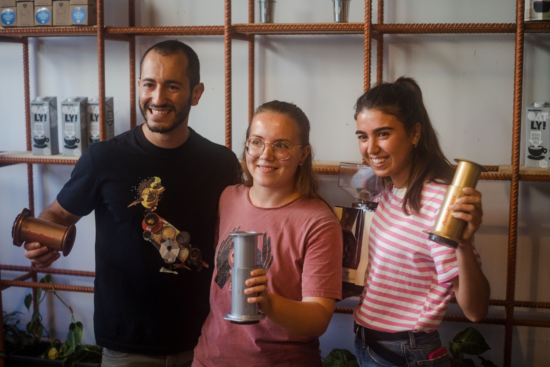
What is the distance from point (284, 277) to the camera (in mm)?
1189

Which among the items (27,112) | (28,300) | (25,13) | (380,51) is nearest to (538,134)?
(380,51)

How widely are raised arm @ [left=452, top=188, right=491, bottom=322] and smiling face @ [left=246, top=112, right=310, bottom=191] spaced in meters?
0.40

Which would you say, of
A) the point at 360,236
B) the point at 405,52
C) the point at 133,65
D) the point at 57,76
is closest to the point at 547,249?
the point at 405,52

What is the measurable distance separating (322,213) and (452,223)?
31cm

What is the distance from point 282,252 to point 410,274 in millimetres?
302

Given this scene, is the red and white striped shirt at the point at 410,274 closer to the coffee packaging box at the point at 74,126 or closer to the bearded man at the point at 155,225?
the bearded man at the point at 155,225

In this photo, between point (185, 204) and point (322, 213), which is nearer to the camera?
point (322, 213)

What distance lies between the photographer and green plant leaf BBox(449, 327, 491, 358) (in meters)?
2.07

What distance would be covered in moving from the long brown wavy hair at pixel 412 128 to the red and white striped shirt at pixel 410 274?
3 cm

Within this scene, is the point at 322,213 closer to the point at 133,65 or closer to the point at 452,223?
the point at 452,223

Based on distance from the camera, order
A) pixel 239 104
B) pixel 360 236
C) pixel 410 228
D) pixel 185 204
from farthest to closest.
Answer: pixel 239 104 < pixel 185 204 < pixel 360 236 < pixel 410 228

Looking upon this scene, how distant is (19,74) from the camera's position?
8.64ft

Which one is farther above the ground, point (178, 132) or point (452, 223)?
point (178, 132)

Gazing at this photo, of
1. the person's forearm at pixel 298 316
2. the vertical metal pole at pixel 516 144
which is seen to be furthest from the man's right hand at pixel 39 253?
the vertical metal pole at pixel 516 144
